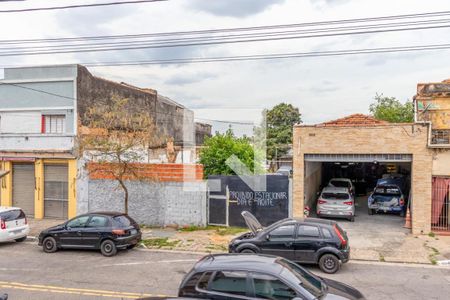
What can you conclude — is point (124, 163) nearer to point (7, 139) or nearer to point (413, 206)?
point (7, 139)

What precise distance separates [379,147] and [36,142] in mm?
16117

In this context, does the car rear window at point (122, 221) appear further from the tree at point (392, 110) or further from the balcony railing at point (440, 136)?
the tree at point (392, 110)

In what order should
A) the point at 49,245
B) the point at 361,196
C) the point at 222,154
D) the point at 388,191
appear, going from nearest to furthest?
1. the point at 49,245
2. the point at 388,191
3. the point at 222,154
4. the point at 361,196

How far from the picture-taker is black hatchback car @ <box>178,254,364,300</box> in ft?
21.6

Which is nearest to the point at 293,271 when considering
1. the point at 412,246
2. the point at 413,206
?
the point at 412,246

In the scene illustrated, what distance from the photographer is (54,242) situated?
45.0 ft

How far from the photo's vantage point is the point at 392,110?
4222 cm

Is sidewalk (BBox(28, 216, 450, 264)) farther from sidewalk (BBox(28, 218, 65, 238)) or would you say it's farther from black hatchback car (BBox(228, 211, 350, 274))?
black hatchback car (BBox(228, 211, 350, 274))

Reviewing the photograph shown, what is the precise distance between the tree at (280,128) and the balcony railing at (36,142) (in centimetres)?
2530

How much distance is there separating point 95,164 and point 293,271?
12678mm

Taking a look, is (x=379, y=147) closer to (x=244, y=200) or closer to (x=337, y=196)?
(x=337, y=196)

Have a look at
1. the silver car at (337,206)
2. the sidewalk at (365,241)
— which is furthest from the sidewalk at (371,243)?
the silver car at (337,206)

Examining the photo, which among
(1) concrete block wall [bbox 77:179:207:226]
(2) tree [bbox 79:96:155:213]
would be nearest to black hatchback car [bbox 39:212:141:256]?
(2) tree [bbox 79:96:155:213]

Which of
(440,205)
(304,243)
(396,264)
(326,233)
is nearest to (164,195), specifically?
(304,243)
